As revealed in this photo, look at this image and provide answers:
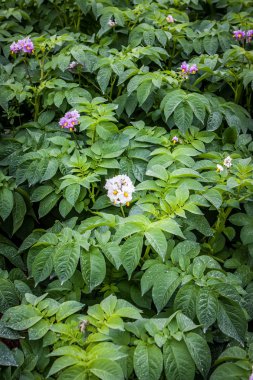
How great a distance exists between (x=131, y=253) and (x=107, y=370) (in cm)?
45

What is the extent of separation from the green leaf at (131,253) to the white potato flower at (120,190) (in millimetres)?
252

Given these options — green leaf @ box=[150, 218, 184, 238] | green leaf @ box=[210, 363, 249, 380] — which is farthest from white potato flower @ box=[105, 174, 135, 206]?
green leaf @ box=[210, 363, 249, 380]

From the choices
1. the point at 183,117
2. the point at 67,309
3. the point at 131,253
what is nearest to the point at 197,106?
the point at 183,117

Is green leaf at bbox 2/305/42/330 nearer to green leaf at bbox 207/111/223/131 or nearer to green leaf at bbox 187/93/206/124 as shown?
green leaf at bbox 187/93/206/124

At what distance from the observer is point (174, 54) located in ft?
9.53

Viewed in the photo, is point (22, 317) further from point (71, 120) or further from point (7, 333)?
point (71, 120)

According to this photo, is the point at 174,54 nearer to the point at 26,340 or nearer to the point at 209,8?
the point at 209,8

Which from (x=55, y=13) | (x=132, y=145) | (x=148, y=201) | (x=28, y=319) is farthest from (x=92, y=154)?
(x=55, y=13)

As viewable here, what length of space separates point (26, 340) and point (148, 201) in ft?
2.35

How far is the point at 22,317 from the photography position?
1.48 metres

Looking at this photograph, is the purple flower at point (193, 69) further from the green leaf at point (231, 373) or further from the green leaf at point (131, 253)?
the green leaf at point (231, 373)

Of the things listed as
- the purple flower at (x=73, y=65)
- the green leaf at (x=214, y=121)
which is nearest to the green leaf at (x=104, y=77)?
the purple flower at (x=73, y=65)

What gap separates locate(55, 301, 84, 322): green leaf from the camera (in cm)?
148

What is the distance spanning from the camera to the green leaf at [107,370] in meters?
1.23
